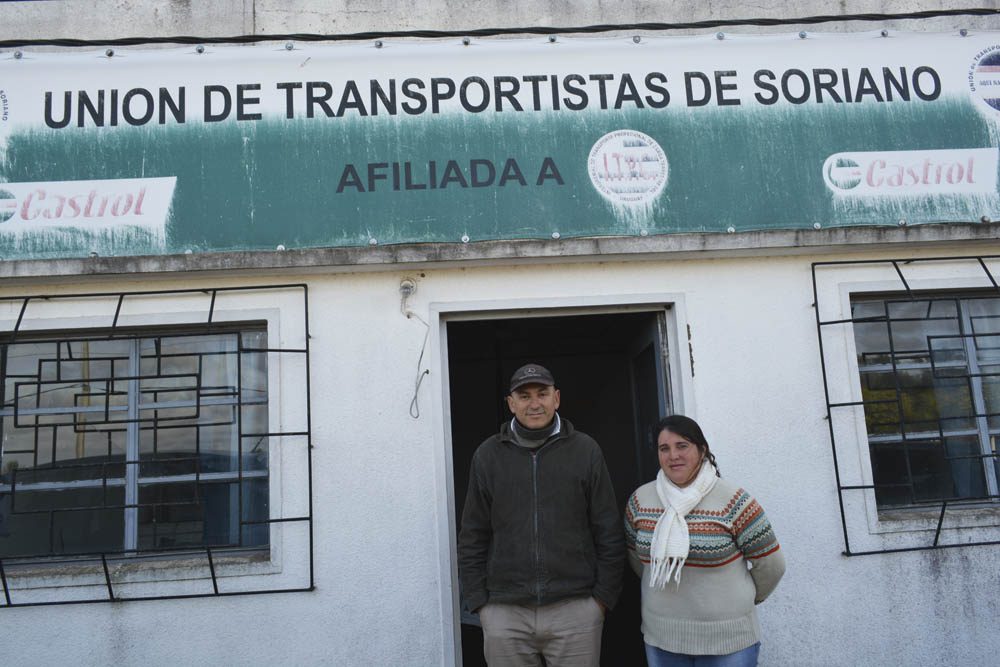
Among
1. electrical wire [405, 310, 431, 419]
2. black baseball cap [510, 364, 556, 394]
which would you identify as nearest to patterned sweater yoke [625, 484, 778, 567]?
black baseball cap [510, 364, 556, 394]

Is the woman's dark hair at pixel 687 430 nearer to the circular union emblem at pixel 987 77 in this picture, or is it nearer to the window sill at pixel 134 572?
the window sill at pixel 134 572

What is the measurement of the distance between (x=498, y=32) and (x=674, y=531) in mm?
2869

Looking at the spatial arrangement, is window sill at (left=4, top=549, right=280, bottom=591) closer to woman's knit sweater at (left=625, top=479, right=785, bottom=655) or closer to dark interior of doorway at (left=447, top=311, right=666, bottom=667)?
woman's knit sweater at (left=625, top=479, right=785, bottom=655)

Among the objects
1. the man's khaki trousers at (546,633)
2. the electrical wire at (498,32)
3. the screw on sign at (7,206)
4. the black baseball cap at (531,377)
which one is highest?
the electrical wire at (498,32)

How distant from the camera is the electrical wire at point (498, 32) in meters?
4.30

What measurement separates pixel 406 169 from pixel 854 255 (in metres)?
2.43

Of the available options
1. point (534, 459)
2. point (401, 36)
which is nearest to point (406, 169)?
point (401, 36)

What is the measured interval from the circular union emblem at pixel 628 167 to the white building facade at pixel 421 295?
0.02 metres

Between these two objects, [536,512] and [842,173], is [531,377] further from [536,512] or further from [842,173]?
[842,173]

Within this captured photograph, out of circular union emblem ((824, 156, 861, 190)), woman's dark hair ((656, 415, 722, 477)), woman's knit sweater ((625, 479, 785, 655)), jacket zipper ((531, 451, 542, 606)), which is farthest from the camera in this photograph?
circular union emblem ((824, 156, 861, 190))

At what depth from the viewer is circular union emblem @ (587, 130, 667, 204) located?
4180 millimetres

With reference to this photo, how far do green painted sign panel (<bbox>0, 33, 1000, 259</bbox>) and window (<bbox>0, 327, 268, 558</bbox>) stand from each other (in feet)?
1.84

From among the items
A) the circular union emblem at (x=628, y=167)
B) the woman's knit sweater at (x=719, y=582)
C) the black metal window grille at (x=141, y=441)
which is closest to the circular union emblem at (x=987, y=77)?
the circular union emblem at (x=628, y=167)

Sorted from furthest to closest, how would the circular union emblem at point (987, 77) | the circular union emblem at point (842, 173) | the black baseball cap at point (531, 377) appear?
the circular union emblem at point (987, 77) < the circular union emblem at point (842, 173) < the black baseball cap at point (531, 377)
